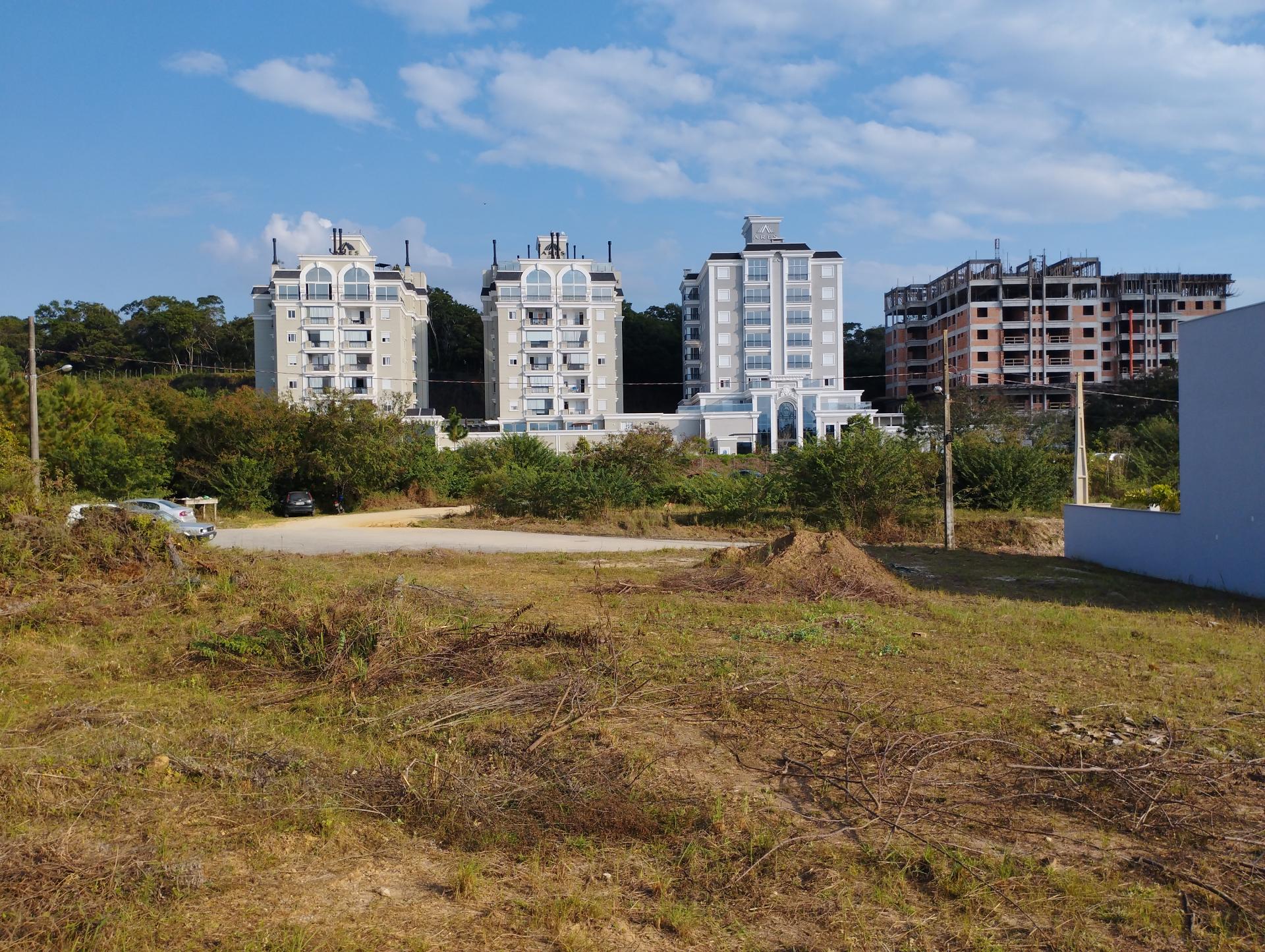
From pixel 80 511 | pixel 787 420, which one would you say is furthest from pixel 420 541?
pixel 787 420

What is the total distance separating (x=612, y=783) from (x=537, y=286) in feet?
253

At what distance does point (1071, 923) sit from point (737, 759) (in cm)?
267

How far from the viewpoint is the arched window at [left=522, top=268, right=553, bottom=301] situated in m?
80.1

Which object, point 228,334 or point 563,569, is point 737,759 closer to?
A: point 563,569

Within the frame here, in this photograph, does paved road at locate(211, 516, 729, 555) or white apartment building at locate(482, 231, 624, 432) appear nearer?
paved road at locate(211, 516, 729, 555)

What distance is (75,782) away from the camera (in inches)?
230

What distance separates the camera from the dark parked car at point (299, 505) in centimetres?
3931

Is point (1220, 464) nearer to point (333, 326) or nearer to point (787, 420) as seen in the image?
point (787, 420)

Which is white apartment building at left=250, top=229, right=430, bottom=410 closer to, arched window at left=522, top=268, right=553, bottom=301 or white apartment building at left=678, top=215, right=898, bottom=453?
arched window at left=522, top=268, right=553, bottom=301

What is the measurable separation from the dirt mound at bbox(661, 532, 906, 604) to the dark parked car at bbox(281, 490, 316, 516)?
26.6 meters

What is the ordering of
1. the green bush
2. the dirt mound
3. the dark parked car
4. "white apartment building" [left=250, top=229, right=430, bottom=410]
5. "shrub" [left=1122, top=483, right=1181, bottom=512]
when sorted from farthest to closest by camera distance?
"white apartment building" [left=250, top=229, right=430, bottom=410]
the dark parked car
the green bush
"shrub" [left=1122, top=483, right=1181, bottom=512]
the dirt mound

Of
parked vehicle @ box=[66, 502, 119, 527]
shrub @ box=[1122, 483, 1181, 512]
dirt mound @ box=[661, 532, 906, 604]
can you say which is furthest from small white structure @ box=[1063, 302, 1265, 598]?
parked vehicle @ box=[66, 502, 119, 527]

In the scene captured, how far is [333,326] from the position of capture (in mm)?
76500

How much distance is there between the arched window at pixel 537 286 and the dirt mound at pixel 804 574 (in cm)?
6581
